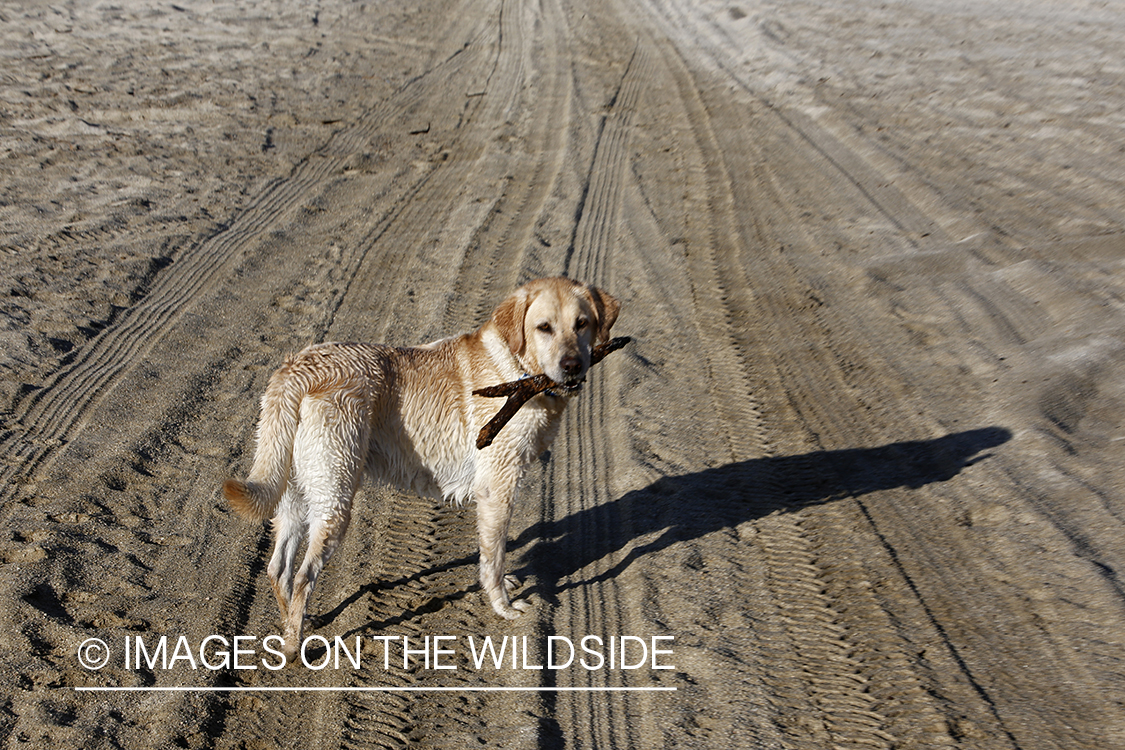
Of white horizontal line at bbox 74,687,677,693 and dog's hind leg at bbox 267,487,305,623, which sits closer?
white horizontal line at bbox 74,687,677,693

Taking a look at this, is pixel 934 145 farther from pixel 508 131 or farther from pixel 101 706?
pixel 101 706

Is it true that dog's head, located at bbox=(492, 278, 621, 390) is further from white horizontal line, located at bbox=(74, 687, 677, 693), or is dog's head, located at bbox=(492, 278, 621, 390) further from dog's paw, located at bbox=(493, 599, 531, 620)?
white horizontal line, located at bbox=(74, 687, 677, 693)

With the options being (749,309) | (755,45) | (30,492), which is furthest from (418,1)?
(30,492)

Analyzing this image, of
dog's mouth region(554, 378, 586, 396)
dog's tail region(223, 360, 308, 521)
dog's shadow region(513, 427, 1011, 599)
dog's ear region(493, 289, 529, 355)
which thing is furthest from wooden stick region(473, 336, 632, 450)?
dog's shadow region(513, 427, 1011, 599)

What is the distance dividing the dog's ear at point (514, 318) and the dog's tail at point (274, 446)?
1.16 m

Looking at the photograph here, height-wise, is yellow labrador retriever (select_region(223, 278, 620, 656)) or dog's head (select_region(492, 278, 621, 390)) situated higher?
dog's head (select_region(492, 278, 621, 390))

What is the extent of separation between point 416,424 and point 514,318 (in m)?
0.85

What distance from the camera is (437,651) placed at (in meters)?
4.75

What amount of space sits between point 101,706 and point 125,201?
7.93 metres

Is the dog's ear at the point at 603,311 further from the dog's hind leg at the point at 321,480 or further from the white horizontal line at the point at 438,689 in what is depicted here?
the white horizontal line at the point at 438,689

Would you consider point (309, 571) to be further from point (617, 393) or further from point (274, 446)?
point (617, 393)

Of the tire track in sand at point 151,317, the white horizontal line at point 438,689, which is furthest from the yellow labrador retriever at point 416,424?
the tire track in sand at point 151,317

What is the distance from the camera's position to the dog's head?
15.5 feet

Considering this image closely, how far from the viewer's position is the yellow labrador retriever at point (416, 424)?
15.1 feet
